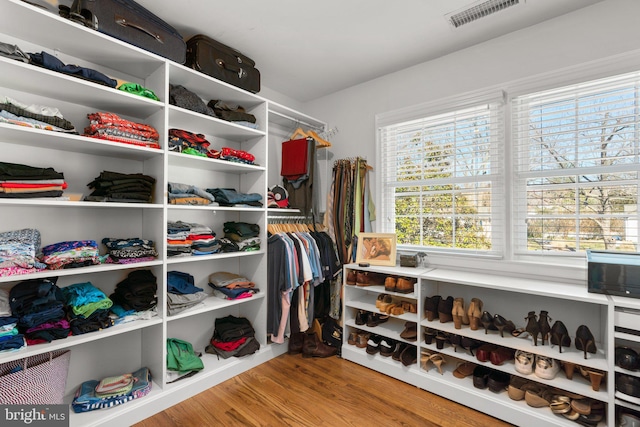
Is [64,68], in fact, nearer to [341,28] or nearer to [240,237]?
[240,237]

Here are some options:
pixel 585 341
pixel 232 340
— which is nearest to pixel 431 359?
pixel 585 341

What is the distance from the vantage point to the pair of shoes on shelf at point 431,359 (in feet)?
7.16

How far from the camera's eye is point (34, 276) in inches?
59.5

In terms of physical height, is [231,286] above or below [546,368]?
above

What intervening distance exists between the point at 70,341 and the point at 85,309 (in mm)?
170

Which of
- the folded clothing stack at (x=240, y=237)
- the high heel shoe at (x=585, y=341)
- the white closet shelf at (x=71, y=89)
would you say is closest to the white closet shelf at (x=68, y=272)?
the folded clothing stack at (x=240, y=237)

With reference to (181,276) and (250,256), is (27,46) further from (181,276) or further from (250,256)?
(250,256)

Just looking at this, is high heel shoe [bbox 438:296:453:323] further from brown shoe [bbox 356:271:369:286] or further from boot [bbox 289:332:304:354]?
boot [bbox 289:332:304:354]

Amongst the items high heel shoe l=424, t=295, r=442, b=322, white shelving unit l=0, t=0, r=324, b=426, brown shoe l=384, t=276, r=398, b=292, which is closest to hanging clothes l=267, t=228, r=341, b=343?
white shelving unit l=0, t=0, r=324, b=426

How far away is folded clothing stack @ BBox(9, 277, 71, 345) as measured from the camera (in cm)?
154

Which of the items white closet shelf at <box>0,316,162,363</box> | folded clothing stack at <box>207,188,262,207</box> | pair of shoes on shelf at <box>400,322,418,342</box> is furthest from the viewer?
folded clothing stack at <box>207,188,262,207</box>

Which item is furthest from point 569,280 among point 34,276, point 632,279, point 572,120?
point 34,276

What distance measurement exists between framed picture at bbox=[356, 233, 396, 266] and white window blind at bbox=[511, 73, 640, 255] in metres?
0.96

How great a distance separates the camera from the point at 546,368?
1784mm
